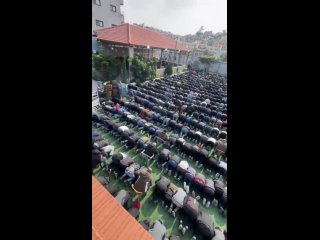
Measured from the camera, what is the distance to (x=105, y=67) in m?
24.3

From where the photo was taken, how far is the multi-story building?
33241mm

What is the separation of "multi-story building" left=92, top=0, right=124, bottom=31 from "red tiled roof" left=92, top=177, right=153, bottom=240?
3351cm

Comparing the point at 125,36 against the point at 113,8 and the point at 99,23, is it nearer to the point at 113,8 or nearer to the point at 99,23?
the point at 99,23

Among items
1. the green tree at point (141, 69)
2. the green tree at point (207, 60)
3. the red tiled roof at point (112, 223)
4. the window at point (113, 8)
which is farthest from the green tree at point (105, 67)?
the green tree at point (207, 60)

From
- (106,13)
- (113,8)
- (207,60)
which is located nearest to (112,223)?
(106,13)

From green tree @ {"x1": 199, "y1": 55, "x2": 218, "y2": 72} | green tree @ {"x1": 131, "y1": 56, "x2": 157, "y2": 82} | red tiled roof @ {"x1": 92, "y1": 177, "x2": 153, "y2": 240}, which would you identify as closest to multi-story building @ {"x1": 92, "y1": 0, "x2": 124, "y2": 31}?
green tree @ {"x1": 131, "y1": 56, "x2": 157, "y2": 82}

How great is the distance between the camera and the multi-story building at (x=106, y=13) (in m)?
33.2

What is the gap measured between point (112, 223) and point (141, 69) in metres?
25.8

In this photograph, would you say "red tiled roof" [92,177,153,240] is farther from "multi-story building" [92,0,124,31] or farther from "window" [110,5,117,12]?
"window" [110,5,117,12]

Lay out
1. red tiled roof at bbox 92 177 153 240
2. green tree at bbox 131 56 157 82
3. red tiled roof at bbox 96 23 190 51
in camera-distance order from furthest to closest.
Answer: red tiled roof at bbox 96 23 190 51, green tree at bbox 131 56 157 82, red tiled roof at bbox 92 177 153 240
